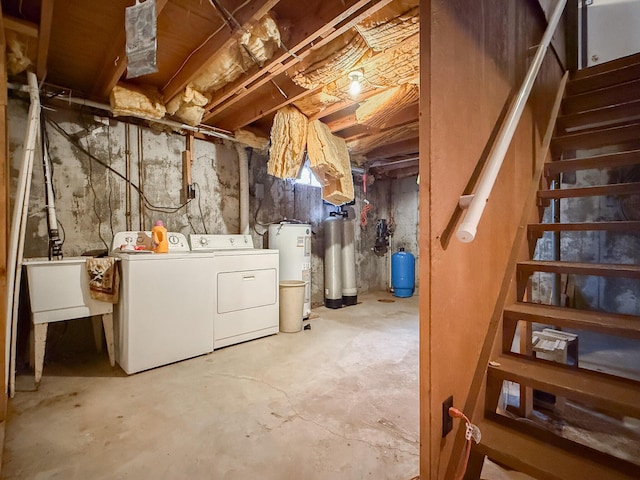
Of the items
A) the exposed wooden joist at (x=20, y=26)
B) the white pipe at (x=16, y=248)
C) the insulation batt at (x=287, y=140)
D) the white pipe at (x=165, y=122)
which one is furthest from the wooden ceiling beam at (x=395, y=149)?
the white pipe at (x=16, y=248)

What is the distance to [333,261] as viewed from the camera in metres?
4.36

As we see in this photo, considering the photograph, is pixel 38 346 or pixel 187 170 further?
pixel 187 170

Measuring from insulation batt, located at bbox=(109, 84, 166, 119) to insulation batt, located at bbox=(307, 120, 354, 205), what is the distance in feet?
4.47

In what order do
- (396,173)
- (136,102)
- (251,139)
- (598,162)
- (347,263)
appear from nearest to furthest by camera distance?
(598,162), (136,102), (251,139), (347,263), (396,173)

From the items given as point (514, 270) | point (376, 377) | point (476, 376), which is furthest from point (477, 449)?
point (376, 377)

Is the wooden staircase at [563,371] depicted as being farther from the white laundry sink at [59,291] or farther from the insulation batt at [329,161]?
the white laundry sink at [59,291]

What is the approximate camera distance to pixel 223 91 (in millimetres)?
2541

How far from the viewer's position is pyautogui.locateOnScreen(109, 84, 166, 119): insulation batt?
7.95 ft

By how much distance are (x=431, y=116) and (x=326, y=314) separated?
3331 millimetres

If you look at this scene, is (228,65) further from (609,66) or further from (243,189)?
(609,66)

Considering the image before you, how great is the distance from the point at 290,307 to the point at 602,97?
307 centimetres

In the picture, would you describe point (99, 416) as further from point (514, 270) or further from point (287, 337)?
point (514, 270)

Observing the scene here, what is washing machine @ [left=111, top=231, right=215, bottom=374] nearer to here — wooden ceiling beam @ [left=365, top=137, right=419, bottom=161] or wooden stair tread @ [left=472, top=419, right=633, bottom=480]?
wooden stair tread @ [left=472, top=419, right=633, bottom=480]

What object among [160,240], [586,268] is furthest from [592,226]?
[160,240]
